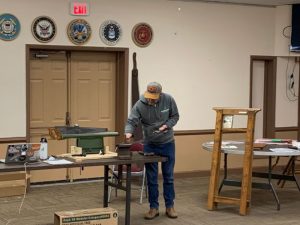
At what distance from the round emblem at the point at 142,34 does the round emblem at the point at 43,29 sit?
1192 millimetres

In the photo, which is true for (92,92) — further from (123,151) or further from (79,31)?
(123,151)

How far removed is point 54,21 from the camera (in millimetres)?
7473

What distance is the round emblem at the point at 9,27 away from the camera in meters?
7.16

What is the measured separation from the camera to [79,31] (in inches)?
301

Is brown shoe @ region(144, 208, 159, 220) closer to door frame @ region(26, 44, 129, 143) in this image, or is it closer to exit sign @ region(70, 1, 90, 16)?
door frame @ region(26, 44, 129, 143)

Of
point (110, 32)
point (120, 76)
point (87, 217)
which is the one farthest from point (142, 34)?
point (87, 217)

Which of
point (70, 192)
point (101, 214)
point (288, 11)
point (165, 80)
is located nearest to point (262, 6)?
point (288, 11)

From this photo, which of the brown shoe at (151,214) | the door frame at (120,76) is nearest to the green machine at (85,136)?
the brown shoe at (151,214)

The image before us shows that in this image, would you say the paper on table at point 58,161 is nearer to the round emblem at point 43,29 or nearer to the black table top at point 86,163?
the black table top at point 86,163

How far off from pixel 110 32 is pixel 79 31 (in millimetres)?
458

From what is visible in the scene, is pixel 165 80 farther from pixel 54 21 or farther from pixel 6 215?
pixel 6 215

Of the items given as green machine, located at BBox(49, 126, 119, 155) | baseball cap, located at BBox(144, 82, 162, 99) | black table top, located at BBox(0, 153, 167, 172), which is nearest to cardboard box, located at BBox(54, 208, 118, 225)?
black table top, located at BBox(0, 153, 167, 172)

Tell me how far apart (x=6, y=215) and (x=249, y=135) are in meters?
2.78

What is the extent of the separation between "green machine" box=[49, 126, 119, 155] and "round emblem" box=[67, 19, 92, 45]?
258 centimetres
